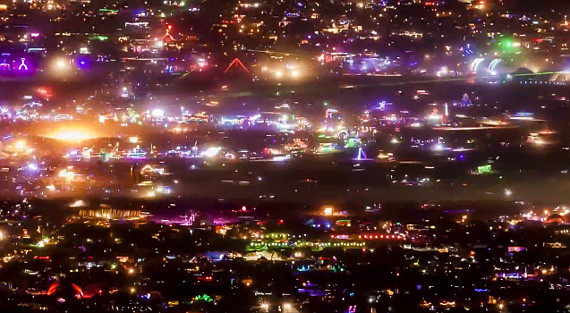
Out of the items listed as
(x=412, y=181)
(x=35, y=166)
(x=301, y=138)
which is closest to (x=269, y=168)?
(x=301, y=138)

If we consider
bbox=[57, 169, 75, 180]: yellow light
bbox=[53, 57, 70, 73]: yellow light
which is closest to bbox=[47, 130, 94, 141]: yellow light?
bbox=[57, 169, 75, 180]: yellow light

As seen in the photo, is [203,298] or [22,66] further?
[22,66]

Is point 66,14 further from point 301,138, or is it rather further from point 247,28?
point 301,138

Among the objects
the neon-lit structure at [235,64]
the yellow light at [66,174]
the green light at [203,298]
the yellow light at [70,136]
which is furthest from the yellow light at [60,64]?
the green light at [203,298]

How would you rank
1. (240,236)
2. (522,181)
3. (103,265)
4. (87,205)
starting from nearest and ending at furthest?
(103,265), (240,236), (87,205), (522,181)

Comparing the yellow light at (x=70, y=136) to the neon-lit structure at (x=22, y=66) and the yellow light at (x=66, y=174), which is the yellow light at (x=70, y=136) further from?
the neon-lit structure at (x=22, y=66)

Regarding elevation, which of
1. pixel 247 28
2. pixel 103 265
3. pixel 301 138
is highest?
pixel 247 28

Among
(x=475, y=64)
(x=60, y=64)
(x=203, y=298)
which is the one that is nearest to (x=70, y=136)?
(x=60, y=64)

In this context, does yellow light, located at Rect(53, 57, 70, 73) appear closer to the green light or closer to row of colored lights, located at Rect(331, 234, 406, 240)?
row of colored lights, located at Rect(331, 234, 406, 240)

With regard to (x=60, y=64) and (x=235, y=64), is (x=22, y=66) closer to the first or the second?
(x=60, y=64)

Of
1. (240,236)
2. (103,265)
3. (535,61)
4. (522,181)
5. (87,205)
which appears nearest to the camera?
(103,265)

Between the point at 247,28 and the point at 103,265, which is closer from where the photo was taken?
the point at 103,265
